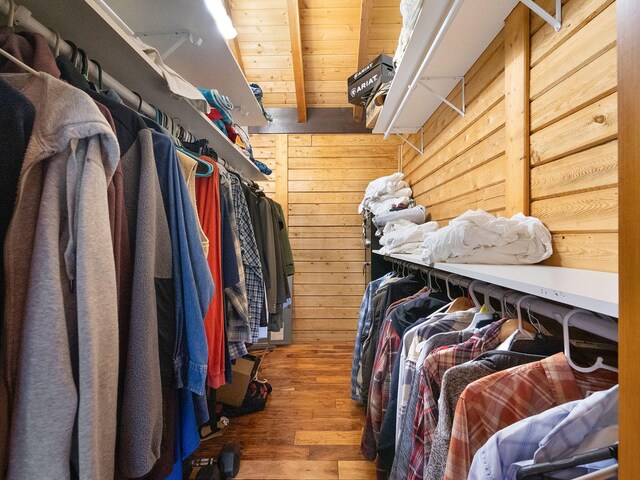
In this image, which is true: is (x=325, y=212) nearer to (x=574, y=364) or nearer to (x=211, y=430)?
(x=211, y=430)

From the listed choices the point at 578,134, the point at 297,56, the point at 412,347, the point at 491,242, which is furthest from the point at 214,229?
the point at 297,56

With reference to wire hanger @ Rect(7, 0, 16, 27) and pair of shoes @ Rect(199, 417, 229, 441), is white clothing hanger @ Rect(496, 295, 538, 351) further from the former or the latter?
pair of shoes @ Rect(199, 417, 229, 441)

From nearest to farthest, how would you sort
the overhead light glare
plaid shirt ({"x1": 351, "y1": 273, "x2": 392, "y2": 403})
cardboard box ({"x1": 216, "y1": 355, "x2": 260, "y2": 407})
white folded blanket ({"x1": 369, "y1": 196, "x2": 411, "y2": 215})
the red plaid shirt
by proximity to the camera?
the overhead light glare
the red plaid shirt
plaid shirt ({"x1": 351, "y1": 273, "x2": 392, "y2": 403})
cardboard box ({"x1": 216, "y1": 355, "x2": 260, "y2": 407})
white folded blanket ({"x1": 369, "y1": 196, "x2": 411, "y2": 215})

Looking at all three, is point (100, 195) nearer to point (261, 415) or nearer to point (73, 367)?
point (73, 367)

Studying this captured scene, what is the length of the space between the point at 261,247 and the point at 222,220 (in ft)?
2.13

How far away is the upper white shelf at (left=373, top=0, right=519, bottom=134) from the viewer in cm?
113

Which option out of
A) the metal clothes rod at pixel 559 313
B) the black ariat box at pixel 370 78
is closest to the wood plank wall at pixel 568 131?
the metal clothes rod at pixel 559 313

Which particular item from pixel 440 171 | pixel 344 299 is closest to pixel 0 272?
pixel 440 171

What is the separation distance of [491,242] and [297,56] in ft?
7.81

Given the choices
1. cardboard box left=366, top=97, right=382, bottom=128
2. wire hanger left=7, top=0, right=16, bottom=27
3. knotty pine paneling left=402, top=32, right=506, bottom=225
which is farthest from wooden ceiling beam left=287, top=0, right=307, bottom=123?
wire hanger left=7, top=0, right=16, bottom=27

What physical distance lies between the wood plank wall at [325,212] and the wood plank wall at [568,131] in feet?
5.95

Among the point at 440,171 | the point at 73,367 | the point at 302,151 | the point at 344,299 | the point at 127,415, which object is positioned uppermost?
the point at 302,151

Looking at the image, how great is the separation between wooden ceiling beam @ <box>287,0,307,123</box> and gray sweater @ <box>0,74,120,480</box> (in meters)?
2.26

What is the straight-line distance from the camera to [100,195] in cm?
52
